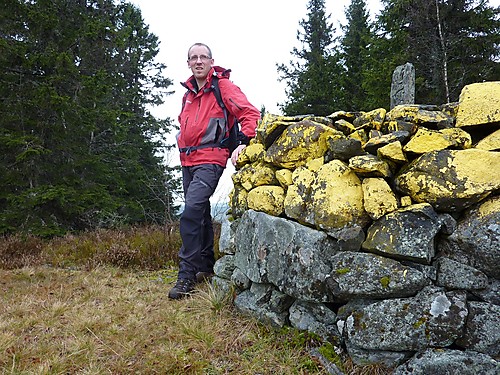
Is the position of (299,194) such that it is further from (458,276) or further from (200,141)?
(200,141)

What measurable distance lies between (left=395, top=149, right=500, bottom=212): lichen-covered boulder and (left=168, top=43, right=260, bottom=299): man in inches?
68.3

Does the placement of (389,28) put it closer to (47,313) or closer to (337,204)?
(337,204)

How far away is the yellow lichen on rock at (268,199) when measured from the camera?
269 centimetres

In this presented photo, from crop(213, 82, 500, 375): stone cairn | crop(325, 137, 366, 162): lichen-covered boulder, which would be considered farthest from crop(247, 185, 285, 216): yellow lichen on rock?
crop(325, 137, 366, 162): lichen-covered boulder

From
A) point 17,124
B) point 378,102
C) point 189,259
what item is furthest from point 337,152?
point 378,102

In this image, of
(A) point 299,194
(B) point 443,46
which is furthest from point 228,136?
(B) point 443,46

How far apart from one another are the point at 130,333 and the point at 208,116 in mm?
2094

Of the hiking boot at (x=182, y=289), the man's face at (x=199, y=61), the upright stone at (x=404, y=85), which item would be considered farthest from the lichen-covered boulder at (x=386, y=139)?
the upright stone at (x=404, y=85)

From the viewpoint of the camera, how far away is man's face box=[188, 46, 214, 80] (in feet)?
11.4

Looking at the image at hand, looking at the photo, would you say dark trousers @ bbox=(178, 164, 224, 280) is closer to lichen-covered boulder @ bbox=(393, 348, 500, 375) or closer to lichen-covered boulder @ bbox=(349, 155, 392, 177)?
lichen-covered boulder @ bbox=(349, 155, 392, 177)

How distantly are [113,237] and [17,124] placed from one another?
412 centimetres

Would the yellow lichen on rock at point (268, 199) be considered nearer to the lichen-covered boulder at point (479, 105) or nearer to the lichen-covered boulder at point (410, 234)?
the lichen-covered boulder at point (410, 234)

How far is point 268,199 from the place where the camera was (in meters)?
2.74

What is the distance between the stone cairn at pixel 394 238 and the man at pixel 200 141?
0.94 m
